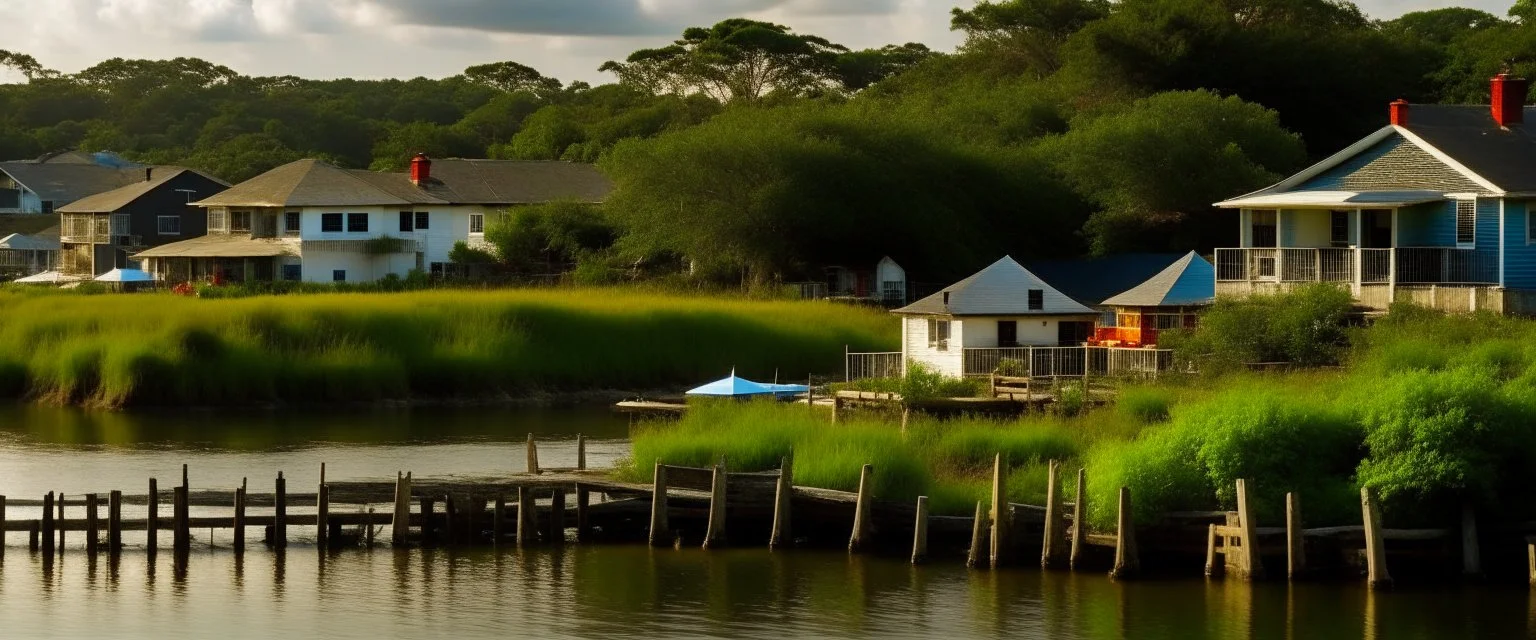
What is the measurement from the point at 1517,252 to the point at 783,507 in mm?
23420

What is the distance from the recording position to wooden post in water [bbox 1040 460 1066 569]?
3553 cm

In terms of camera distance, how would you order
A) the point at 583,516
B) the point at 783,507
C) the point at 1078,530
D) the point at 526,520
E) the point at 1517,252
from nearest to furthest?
1. the point at 1078,530
2. the point at 783,507
3. the point at 526,520
4. the point at 583,516
5. the point at 1517,252

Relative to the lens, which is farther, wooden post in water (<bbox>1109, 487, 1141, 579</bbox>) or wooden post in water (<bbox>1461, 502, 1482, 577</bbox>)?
wooden post in water (<bbox>1461, 502, 1482, 577</bbox>)

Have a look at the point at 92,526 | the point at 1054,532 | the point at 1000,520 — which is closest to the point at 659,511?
the point at 1000,520

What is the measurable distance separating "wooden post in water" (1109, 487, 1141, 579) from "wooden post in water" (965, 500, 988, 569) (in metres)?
2.32

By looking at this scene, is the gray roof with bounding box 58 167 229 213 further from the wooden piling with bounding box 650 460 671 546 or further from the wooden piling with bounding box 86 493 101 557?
the wooden piling with bounding box 650 460 671 546

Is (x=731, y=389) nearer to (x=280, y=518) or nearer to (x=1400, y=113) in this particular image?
(x=280, y=518)

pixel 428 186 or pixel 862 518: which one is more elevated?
pixel 428 186

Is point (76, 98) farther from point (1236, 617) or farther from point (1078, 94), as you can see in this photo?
point (1236, 617)

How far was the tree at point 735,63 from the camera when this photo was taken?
13450 cm

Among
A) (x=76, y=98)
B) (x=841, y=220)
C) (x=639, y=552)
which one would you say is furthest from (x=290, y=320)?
(x=76, y=98)

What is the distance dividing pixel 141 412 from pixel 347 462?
15.5 metres

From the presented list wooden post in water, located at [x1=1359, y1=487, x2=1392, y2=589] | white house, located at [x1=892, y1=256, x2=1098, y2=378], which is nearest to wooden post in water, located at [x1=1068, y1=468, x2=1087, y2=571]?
wooden post in water, located at [x1=1359, y1=487, x2=1392, y2=589]

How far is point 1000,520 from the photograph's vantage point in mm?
36625
